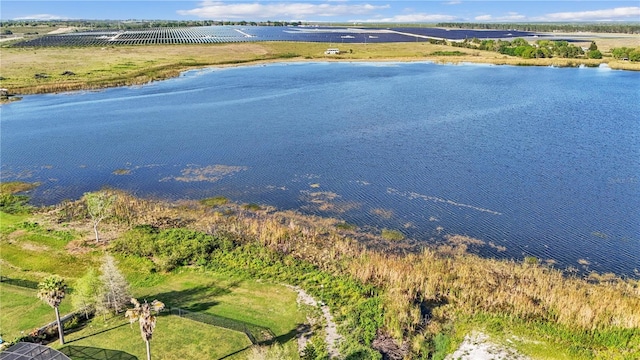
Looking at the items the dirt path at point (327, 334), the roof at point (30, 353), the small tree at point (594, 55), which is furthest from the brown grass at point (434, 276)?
the small tree at point (594, 55)

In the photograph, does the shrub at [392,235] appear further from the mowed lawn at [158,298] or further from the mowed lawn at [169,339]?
the mowed lawn at [169,339]

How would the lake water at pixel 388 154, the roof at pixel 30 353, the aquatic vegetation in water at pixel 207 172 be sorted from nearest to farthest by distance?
the roof at pixel 30 353
the lake water at pixel 388 154
the aquatic vegetation in water at pixel 207 172

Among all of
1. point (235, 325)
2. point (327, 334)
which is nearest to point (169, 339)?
point (235, 325)

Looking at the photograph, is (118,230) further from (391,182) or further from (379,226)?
(391,182)

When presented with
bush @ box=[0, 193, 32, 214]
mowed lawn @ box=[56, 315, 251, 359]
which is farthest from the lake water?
mowed lawn @ box=[56, 315, 251, 359]

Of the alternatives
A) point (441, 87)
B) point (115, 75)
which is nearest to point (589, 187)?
point (441, 87)

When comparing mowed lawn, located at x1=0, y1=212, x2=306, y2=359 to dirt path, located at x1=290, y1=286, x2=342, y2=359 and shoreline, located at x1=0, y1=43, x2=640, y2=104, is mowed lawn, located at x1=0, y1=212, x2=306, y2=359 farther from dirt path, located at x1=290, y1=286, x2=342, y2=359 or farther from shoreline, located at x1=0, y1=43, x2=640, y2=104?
shoreline, located at x1=0, y1=43, x2=640, y2=104
